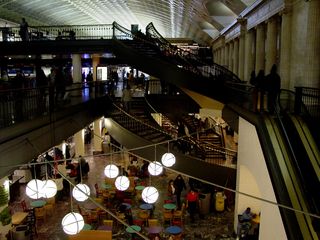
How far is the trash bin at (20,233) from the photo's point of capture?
11.4m

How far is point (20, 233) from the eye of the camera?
11406 millimetres

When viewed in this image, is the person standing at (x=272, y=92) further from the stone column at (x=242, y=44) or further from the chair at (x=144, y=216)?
the stone column at (x=242, y=44)

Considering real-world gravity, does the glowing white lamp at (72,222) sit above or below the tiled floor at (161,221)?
above

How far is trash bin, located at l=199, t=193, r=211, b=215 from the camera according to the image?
47.1 feet

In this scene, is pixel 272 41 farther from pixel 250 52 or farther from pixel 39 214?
pixel 39 214

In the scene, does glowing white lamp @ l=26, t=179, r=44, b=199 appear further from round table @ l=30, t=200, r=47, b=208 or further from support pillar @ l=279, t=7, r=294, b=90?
support pillar @ l=279, t=7, r=294, b=90

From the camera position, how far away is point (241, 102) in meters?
11.8

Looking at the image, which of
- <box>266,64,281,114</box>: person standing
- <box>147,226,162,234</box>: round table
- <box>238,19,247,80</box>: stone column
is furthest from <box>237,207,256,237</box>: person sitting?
<box>238,19,247,80</box>: stone column

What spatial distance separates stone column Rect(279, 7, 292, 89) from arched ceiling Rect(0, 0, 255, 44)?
248 inches

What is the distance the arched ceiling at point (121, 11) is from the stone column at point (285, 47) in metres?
6.29

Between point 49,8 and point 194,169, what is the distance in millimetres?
23879

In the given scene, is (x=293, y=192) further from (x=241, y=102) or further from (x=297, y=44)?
(x=297, y=44)

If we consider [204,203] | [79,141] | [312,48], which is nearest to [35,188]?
[204,203]

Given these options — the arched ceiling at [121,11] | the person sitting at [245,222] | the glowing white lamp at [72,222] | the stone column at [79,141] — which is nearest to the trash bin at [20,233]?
the glowing white lamp at [72,222]
